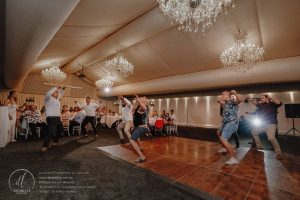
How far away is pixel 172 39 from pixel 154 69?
2.67 m

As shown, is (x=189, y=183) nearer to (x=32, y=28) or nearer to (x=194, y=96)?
(x=32, y=28)

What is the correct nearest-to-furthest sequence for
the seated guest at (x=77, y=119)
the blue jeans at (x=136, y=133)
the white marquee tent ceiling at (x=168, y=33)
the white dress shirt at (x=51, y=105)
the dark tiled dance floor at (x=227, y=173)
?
the dark tiled dance floor at (x=227, y=173) < the blue jeans at (x=136, y=133) < the white dress shirt at (x=51, y=105) < the white marquee tent ceiling at (x=168, y=33) < the seated guest at (x=77, y=119)

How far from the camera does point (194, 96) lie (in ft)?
36.9


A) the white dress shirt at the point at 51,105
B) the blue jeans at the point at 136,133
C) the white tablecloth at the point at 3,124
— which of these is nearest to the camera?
the blue jeans at the point at 136,133

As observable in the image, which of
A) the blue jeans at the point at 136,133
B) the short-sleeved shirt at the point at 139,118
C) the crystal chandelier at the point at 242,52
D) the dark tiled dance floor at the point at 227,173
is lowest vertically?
the dark tiled dance floor at the point at 227,173

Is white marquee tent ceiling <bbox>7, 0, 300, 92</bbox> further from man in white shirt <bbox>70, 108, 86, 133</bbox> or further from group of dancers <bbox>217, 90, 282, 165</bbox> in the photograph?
group of dancers <bbox>217, 90, 282, 165</bbox>

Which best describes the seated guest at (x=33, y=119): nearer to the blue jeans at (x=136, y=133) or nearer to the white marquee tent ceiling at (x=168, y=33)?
the white marquee tent ceiling at (x=168, y=33)

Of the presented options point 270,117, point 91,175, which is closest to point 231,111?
point 270,117

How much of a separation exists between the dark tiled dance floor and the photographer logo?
5.04 feet

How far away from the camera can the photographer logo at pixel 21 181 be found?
194cm

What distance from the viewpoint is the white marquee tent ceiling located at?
13.8ft

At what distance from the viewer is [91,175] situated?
2.41 meters

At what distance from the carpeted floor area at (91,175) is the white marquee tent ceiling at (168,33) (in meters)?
2.86

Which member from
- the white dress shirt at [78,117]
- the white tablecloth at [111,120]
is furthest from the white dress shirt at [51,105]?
the white tablecloth at [111,120]
